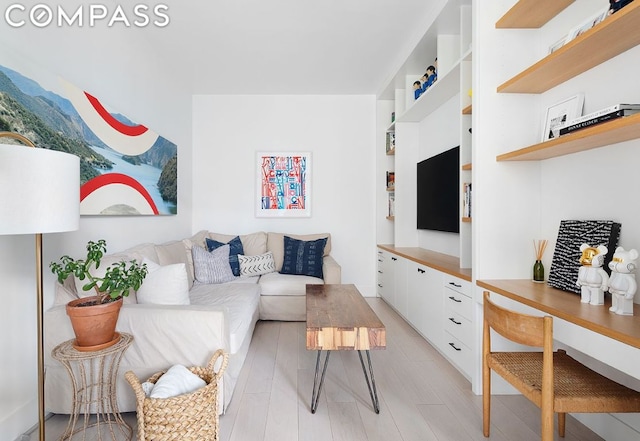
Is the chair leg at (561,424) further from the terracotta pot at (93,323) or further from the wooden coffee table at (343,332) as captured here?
the terracotta pot at (93,323)

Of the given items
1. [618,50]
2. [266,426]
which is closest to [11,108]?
[266,426]

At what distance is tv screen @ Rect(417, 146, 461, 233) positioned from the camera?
9.64 feet

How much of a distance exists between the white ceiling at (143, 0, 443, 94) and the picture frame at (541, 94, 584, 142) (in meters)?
1.29

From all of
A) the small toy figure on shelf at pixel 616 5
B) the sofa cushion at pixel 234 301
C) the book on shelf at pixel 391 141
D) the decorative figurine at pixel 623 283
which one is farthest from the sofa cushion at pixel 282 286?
the small toy figure on shelf at pixel 616 5

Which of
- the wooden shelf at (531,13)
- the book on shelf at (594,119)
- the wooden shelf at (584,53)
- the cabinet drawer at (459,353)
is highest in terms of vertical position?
the wooden shelf at (531,13)

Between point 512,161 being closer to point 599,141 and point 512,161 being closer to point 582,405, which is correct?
point 599,141

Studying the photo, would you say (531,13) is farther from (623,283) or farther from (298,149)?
(298,149)

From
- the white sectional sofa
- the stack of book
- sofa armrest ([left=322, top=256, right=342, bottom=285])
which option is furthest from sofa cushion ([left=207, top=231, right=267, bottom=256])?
the stack of book

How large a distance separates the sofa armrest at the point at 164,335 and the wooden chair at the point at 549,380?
140cm

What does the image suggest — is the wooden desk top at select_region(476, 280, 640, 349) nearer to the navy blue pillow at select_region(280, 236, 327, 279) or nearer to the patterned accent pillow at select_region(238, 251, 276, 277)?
the navy blue pillow at select_region(280, 236, 327, 279)

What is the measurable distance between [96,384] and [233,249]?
2271 mm

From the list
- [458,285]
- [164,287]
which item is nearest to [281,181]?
[164,287]

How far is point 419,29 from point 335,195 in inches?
87.5

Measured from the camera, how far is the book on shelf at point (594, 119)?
1.31 m
